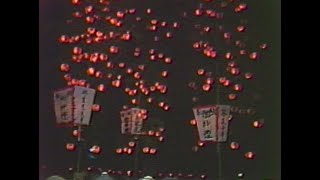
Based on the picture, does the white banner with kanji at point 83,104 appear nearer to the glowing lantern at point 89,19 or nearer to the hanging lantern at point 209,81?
the glowing lantern at point 89,19

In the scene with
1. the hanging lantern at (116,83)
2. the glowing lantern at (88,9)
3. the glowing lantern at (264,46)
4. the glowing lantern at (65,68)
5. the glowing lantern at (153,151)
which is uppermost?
the glowing lantern at (88,9)

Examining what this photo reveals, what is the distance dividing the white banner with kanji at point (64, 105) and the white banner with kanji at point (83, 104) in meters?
0.02

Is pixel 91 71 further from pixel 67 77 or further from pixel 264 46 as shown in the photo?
pixel 264 46

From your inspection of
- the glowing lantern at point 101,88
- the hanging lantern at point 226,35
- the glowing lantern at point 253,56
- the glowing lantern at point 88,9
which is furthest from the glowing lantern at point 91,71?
the glowing lantern at point 253,56

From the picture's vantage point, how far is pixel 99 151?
2777 mm

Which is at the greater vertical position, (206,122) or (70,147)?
(206,122)

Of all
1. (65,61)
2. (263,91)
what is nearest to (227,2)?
(263,91)

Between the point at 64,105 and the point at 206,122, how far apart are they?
2.29 ft

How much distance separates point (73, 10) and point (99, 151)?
0.71 metres

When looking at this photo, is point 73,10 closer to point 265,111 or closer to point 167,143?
point 167,143

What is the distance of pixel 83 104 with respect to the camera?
2785 mm

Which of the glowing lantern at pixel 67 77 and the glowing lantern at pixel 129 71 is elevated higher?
the glowing lantern at pixel 129 71

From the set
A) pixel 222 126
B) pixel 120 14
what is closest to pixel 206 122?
pixel 222 126

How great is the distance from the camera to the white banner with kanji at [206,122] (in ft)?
8.84
